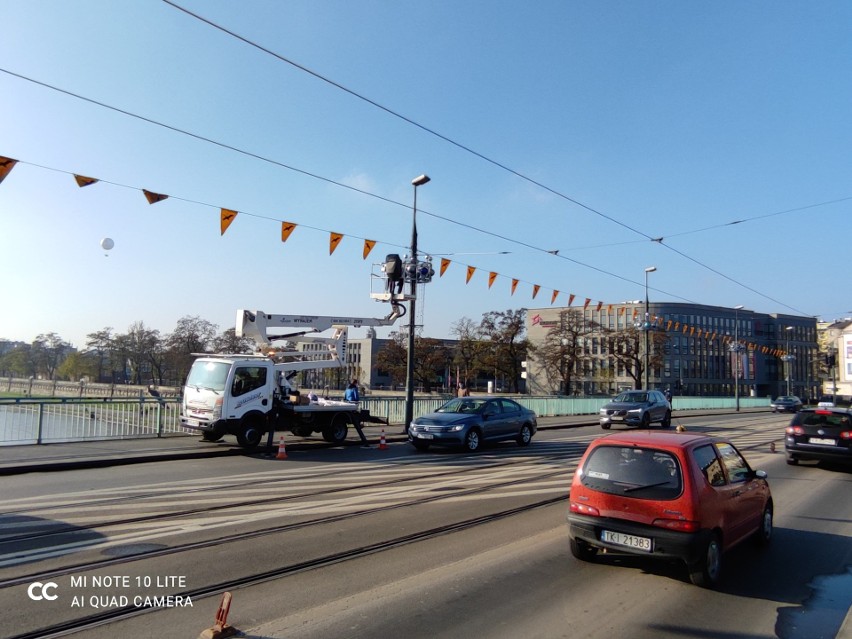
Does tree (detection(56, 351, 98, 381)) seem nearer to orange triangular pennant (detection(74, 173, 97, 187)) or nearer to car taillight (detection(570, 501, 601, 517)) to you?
orange triangular pennant (detection(74, 173, 97, 187))

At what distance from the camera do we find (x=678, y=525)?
5.59 meters

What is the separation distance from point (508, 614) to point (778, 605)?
252 cm

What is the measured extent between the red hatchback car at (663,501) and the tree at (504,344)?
222 feet

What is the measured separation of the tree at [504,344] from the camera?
74.2 metres

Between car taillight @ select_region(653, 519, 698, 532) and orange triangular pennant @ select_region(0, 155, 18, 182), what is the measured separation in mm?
11777

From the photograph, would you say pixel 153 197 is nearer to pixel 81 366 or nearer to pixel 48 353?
pixel 81 366

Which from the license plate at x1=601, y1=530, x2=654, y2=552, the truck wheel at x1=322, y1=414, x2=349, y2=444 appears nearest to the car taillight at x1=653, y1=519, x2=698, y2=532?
the license plate at x1=601, y1=530, x2=654, y2=552

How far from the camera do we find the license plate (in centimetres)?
574

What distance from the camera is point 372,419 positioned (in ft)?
62.5

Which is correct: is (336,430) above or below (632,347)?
below

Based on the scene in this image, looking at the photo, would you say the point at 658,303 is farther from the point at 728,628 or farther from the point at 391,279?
the point at 728,628

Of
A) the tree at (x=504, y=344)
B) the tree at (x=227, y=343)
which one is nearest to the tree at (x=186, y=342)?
the tree at (x=227, y=343)

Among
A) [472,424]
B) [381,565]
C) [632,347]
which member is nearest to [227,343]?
[472,424]

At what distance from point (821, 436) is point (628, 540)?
11.2m
